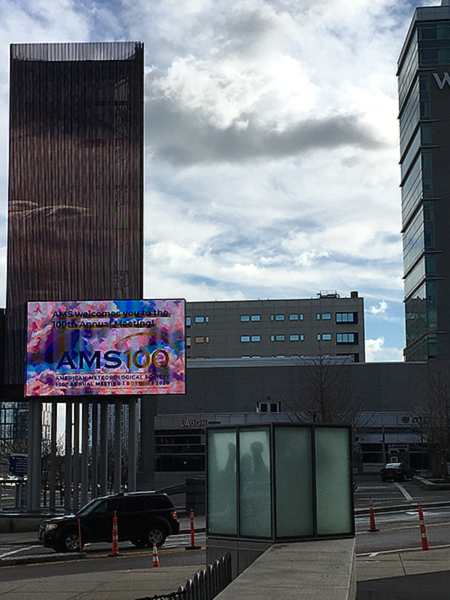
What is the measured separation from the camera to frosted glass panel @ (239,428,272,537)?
13.4 metres

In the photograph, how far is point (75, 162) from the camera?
4662 centimetres

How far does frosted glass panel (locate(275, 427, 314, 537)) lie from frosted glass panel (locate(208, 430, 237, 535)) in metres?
1.02

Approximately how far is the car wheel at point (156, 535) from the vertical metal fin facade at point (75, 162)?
71.3 ft

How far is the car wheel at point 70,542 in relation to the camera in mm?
24484

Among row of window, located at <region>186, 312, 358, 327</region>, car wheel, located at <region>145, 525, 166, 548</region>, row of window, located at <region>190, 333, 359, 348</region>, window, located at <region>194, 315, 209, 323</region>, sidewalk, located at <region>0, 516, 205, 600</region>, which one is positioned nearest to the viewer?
sidewalk, located at <region>0, 516, 205, 600</region>

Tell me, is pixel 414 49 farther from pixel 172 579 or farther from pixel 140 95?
pixel 172 579

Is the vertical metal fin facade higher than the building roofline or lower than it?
lower

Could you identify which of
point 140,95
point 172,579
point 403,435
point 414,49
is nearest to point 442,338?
point 403,435

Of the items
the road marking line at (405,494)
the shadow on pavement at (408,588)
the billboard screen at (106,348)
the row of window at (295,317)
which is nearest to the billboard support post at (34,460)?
the billboard screen at (106,348)

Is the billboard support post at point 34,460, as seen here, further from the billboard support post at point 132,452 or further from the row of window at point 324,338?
the row of window at point 324,338

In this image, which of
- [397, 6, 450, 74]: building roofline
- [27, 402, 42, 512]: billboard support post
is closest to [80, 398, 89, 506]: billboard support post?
[27, 402, 42, 512]: billboard support post

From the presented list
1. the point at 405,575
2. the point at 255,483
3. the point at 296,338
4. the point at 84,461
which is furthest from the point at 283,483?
the point at 296,338

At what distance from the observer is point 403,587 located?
1427 cm

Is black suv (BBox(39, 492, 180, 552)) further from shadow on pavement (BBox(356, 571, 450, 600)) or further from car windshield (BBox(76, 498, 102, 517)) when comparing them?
shadow on pavement (BBox(356, 571, 450, 600))
